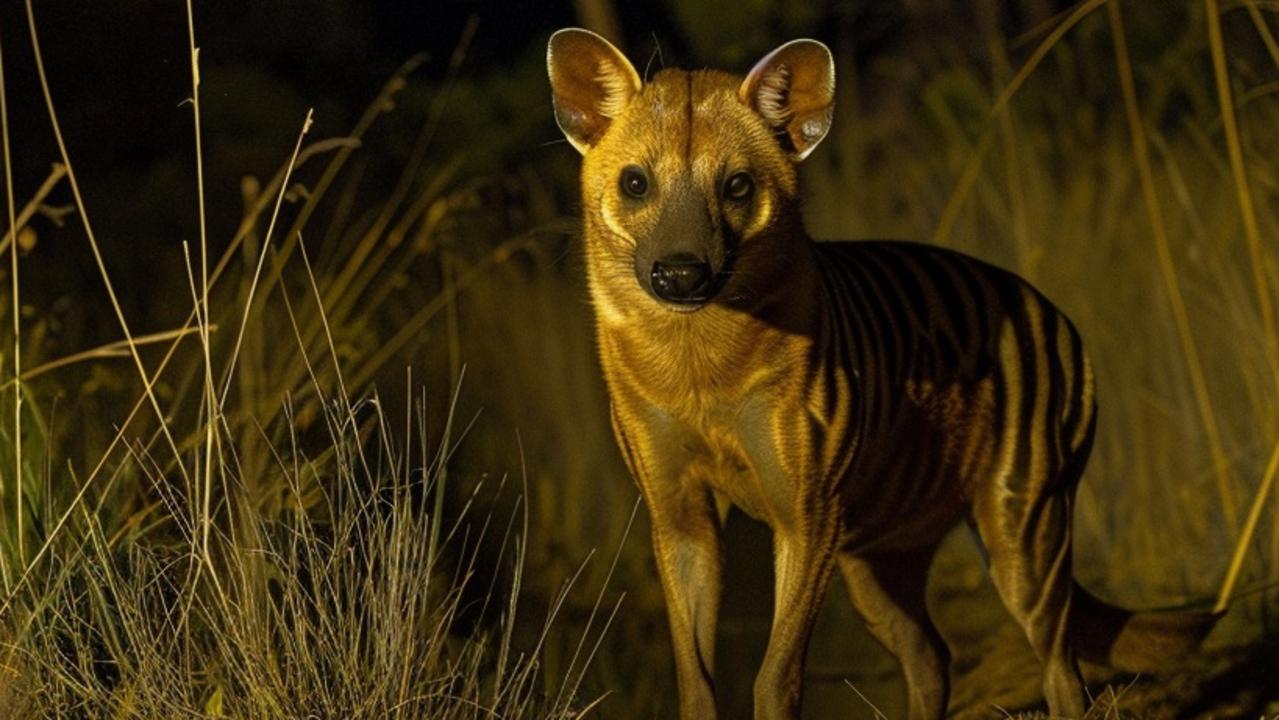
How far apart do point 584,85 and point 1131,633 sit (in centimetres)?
223

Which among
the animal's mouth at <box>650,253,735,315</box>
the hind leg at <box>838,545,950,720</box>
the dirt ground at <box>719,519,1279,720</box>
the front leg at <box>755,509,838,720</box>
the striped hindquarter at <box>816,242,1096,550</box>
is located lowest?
the dirt ground at <box>719,519,1279,720</box>

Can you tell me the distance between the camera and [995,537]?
6.34 meters

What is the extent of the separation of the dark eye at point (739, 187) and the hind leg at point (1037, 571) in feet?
4.03

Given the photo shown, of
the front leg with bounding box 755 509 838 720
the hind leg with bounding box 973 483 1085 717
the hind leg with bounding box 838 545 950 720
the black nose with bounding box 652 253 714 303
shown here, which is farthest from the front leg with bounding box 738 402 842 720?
the hind leg with bounding box 838 545 950 720

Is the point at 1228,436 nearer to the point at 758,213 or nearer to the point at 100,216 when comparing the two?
the point at 758,213

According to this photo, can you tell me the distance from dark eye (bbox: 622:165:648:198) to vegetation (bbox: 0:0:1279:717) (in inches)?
17.3

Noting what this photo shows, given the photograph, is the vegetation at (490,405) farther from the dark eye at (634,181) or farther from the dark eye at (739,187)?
the dark eye at (739,187)

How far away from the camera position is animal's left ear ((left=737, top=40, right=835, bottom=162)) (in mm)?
5746

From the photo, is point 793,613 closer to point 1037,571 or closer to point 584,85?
point 1037,571

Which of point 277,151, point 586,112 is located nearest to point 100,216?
point 277,151

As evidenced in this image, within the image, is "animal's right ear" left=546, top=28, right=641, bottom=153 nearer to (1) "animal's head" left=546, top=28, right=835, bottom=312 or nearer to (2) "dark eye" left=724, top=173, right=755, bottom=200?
(1) "animal's head" left=546, top=28, right=835, bottom=312

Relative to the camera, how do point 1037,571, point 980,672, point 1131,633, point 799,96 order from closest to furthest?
1. point 799,96
2. point 1037,571
3. point 1131,633
4. point 980,672

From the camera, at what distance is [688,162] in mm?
5570

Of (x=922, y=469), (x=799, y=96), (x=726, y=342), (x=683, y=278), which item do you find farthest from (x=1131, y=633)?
(x=683, y=278)
